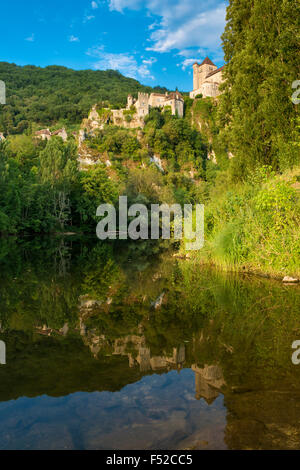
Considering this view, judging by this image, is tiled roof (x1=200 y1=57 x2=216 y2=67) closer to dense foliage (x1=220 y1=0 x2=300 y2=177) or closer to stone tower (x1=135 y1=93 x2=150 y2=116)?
stone tower (x1=135 y1=93 x2=150 y2=116)

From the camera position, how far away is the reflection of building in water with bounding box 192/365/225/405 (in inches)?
124

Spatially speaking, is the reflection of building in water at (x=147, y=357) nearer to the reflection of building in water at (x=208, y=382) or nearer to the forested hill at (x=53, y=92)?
the reflection of building in water at (x=208, y=382)

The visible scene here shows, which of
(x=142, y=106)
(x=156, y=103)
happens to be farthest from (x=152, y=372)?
(x=156, y=103)

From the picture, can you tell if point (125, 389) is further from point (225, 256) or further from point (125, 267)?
point (125, 267)

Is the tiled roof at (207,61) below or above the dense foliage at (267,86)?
above

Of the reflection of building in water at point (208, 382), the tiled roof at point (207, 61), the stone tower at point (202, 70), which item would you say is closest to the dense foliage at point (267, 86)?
the reflection of building in water at point (208, 382)

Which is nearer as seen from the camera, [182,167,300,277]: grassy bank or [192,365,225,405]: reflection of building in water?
[192,365,225,405]: reflection of building in water

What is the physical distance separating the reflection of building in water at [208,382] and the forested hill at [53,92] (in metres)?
102

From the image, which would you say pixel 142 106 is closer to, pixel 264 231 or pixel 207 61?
pixel 207 61

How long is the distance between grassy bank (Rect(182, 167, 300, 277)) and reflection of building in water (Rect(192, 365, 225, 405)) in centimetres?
564

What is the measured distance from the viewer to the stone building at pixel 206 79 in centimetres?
9306

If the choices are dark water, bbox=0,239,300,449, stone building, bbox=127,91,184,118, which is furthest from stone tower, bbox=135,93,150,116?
dark water, bbox=0,239,300,449

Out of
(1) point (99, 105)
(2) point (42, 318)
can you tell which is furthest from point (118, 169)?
(2) point (42, 318)

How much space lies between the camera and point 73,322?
5.68 m
